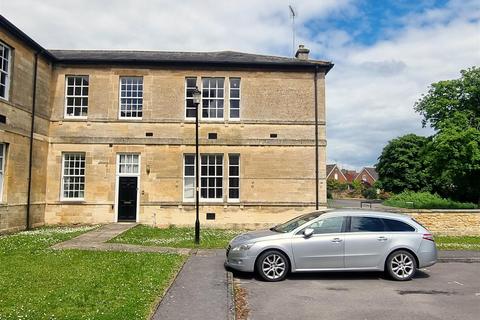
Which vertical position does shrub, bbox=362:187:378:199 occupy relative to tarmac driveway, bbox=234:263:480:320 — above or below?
above

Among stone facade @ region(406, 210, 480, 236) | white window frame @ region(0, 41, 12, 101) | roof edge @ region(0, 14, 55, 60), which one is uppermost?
roof edge @ region(0, 14, 55, 60)

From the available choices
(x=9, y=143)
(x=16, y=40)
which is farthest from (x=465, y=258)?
(x=16, y=40)

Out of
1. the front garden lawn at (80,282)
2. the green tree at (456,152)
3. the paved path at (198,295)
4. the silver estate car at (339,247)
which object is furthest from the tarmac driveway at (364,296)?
the green tree at (456,152)

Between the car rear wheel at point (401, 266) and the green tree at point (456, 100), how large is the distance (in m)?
22.3

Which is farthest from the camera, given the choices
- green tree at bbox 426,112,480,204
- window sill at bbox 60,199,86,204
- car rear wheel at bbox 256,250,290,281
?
green tree at bbox 426,112,480,204

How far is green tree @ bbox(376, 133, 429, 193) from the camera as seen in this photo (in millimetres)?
54438

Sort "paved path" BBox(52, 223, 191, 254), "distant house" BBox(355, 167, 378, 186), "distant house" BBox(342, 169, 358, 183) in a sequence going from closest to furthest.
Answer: "paved path" BBox(52, 223, 191, 254) < "distant house" BBox(355, 167, 378, 186) < "distant house" BBox(342, 169, 358, 183)

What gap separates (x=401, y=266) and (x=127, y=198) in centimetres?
1387

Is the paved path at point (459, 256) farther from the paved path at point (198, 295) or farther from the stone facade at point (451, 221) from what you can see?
the paved path at point (198, 295)

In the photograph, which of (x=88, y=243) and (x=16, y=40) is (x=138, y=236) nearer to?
(x=88, y=243)

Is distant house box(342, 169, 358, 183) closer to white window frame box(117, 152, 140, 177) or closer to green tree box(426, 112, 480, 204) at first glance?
green tree box(426, 112, 480, 204)

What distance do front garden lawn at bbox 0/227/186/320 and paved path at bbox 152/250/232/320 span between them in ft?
0.76

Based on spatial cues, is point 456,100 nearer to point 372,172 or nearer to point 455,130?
point 455,130

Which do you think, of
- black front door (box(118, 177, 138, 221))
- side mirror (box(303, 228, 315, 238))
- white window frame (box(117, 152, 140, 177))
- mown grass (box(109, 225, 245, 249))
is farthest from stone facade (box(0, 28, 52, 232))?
side mirror (box(303, 228, 315, 238))
